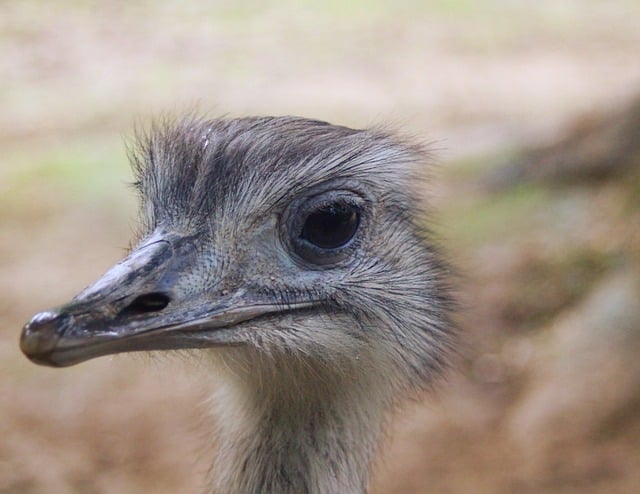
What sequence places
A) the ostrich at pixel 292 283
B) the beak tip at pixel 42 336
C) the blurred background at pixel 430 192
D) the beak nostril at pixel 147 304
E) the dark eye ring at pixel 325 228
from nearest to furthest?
the beak tip at pixel 42 336 → the beak nostril at pixel 147 304 → the ostrich at pixel 292 283 → the dark eye ring at pixel 325 228 → the blurred background at pixel 430 192

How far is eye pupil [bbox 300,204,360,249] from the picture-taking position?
207 centimetres

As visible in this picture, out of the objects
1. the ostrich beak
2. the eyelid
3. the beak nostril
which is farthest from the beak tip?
the eyelid

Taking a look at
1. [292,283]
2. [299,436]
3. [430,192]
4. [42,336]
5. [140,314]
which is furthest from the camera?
[430,192]

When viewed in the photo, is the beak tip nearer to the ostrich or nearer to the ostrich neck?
the ostrich

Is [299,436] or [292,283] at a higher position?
[292,283]

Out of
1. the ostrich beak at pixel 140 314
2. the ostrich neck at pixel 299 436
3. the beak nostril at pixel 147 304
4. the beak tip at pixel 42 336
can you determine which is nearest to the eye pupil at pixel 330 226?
the ostrich beak at pixel 140 314

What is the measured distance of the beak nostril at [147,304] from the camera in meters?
1.74

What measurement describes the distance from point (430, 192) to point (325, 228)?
2508 mm

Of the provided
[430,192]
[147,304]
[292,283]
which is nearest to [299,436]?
[292,283]

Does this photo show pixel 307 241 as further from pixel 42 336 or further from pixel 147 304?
pixel 42 336

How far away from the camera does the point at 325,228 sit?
2084mm

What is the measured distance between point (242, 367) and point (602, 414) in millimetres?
2490

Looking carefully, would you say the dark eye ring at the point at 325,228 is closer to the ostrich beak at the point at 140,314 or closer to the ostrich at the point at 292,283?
the ostrich at the point at 292,283

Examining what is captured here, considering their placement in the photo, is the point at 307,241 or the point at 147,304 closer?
the point at 147,304
